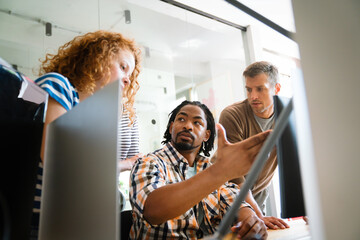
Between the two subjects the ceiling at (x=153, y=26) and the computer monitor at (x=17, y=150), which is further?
the ceiling at (x=153, y=26)

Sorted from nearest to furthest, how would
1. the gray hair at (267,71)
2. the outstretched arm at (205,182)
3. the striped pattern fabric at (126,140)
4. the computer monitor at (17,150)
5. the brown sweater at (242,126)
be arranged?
the computer monitor at (17,150) < the outstretched arm at (205,182) < the striped pattern fabric at (126,140) < the brown sweater at (242,126) < the gray hair at (267,71)

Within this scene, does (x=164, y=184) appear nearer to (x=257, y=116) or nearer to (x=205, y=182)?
(x=205, y=182)

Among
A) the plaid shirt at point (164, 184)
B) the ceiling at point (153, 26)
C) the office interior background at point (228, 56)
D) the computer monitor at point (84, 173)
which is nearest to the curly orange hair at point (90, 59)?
the plaid shirt at point (164, 184)

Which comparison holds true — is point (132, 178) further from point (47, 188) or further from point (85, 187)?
point (85, 187)

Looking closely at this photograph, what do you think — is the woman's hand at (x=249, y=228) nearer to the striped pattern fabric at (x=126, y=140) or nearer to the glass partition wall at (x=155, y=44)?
the striped pattern fabric at (x=126, y=140)

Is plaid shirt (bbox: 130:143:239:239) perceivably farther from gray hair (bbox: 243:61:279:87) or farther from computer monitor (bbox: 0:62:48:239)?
gray hair (bbox: 243:61:279:87)

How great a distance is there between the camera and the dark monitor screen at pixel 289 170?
0.45m

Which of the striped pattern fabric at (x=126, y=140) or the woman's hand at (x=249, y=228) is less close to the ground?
the striped pattern fabric at (x=126, y=140)

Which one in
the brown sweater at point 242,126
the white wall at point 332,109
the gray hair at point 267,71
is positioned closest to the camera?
the white wall at point 332,109

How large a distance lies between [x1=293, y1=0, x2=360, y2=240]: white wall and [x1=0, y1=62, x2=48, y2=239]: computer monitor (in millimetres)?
411

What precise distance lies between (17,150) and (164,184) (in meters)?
0.56

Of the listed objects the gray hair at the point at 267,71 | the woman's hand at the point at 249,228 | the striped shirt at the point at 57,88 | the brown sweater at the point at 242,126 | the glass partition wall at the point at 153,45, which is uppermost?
the glass partition wall at the point at 153,45

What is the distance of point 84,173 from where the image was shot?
1.38 ft

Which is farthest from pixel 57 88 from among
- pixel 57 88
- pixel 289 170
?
pixel 289 170
